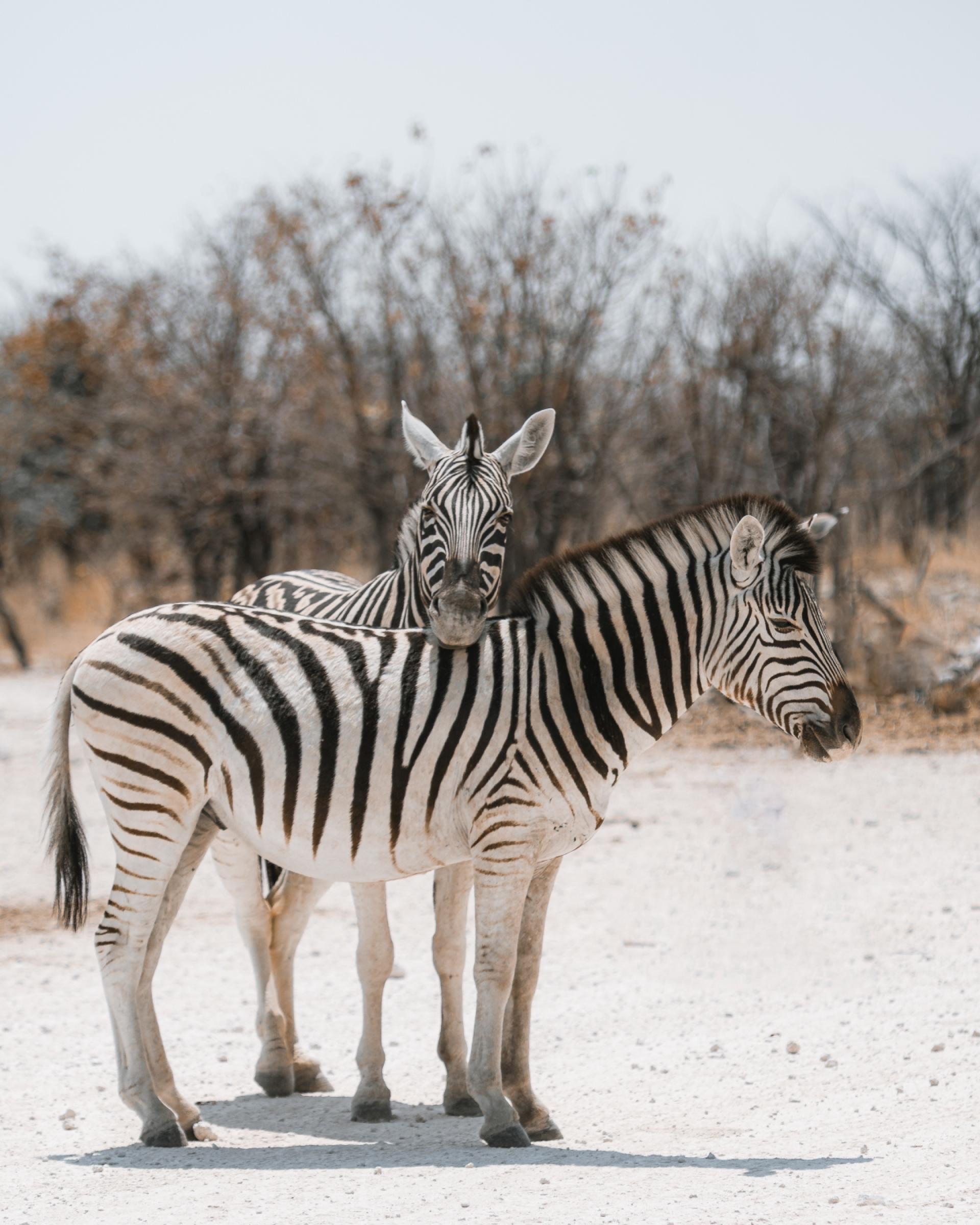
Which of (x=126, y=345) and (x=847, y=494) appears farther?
(x=126, y=345)

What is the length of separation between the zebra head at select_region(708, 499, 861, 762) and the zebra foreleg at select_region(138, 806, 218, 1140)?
6.24 ft

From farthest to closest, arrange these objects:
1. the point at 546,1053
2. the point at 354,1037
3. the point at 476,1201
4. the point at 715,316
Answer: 1. the point at 715,316
2. the point at 354,1037
3. the point at 546,1053
4. the point at 476,1201

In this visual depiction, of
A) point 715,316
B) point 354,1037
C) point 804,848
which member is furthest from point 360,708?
point 715,316

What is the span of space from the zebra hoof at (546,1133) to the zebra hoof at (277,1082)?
47.0 inches

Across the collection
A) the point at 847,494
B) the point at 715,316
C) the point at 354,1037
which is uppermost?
the point at 715,316

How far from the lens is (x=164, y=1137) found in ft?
14.5

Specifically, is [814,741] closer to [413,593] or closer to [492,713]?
[492,713]

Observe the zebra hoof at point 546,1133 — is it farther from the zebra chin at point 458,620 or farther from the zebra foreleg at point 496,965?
the zebra chin at point 458,620

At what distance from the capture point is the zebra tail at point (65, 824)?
4.66 m

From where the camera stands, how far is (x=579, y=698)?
4.51 meters

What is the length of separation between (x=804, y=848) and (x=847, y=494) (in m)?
7.99

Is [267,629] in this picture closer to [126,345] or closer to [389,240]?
[389,240]

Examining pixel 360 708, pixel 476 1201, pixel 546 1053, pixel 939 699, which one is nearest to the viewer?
pixel 476 1201

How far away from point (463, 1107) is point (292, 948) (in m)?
1.03
